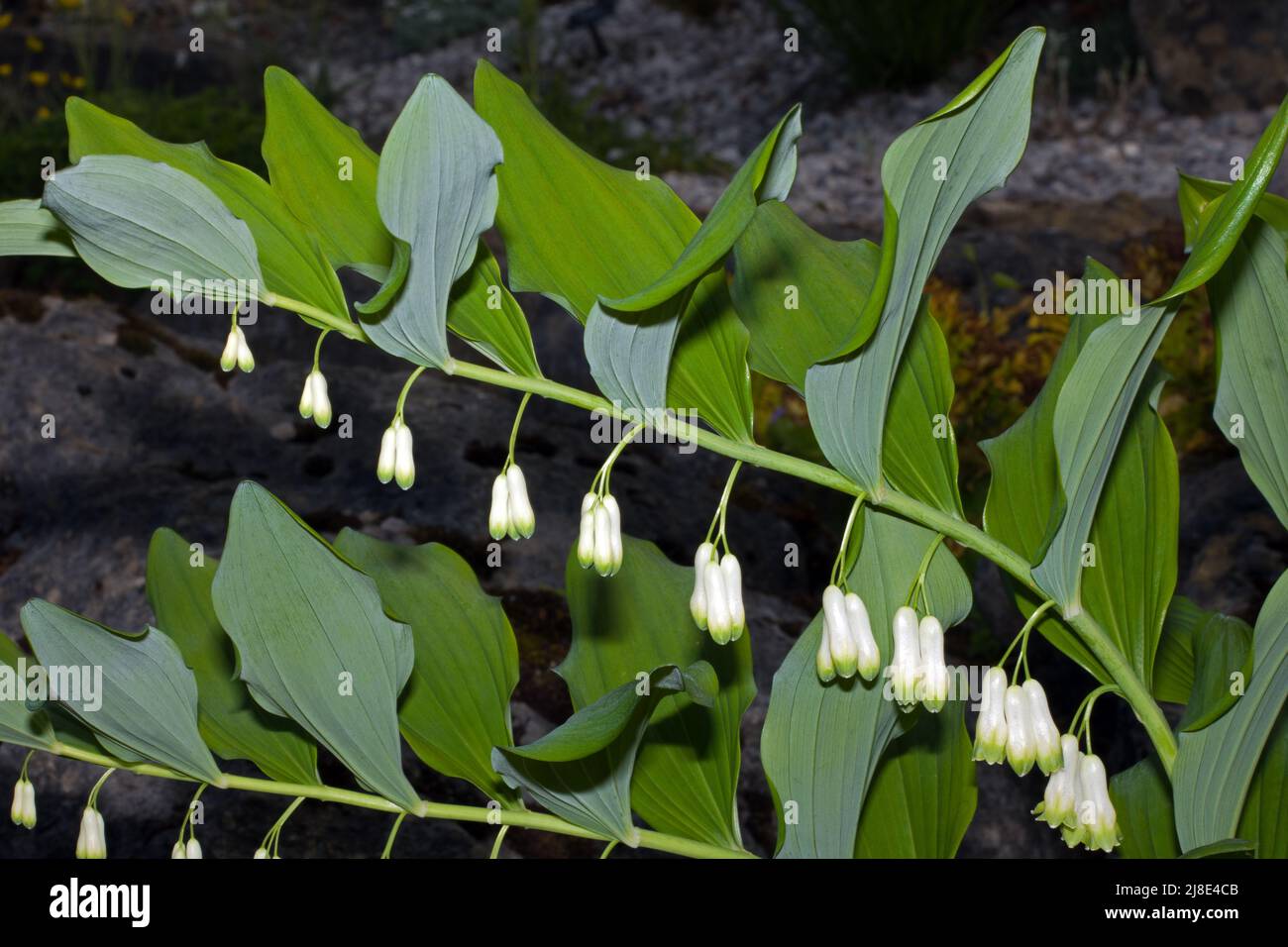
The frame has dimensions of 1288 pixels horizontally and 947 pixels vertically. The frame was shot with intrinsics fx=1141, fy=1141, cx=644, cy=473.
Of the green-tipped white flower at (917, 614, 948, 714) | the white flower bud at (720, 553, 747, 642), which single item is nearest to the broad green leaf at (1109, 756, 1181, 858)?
the green-tipped white flower at (917, 614, 948, 714)

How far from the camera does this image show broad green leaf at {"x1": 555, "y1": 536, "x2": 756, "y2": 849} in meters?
1.19

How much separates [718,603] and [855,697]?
9.0 inches

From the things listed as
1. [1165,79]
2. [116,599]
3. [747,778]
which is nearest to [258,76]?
[1165,79]

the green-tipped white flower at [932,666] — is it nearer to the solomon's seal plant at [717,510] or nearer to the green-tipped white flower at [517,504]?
the solomon's seal plant at [717,510]

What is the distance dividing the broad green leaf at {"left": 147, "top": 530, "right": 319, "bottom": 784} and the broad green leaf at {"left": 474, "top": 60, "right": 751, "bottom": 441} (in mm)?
519

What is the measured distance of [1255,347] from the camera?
3.22ft

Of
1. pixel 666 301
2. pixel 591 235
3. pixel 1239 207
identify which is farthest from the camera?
pixel 591 235

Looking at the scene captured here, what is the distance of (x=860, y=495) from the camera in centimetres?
97

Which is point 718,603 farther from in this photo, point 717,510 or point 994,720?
point 994,720

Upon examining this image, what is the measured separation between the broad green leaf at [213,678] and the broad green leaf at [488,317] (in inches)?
17.2

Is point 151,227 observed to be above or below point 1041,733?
above

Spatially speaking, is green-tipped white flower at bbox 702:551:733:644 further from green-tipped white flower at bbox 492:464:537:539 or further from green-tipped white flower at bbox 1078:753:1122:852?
green-tipped white flower at bbox 1078:753:1122:852

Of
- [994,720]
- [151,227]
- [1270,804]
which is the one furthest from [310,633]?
[1270,804]
